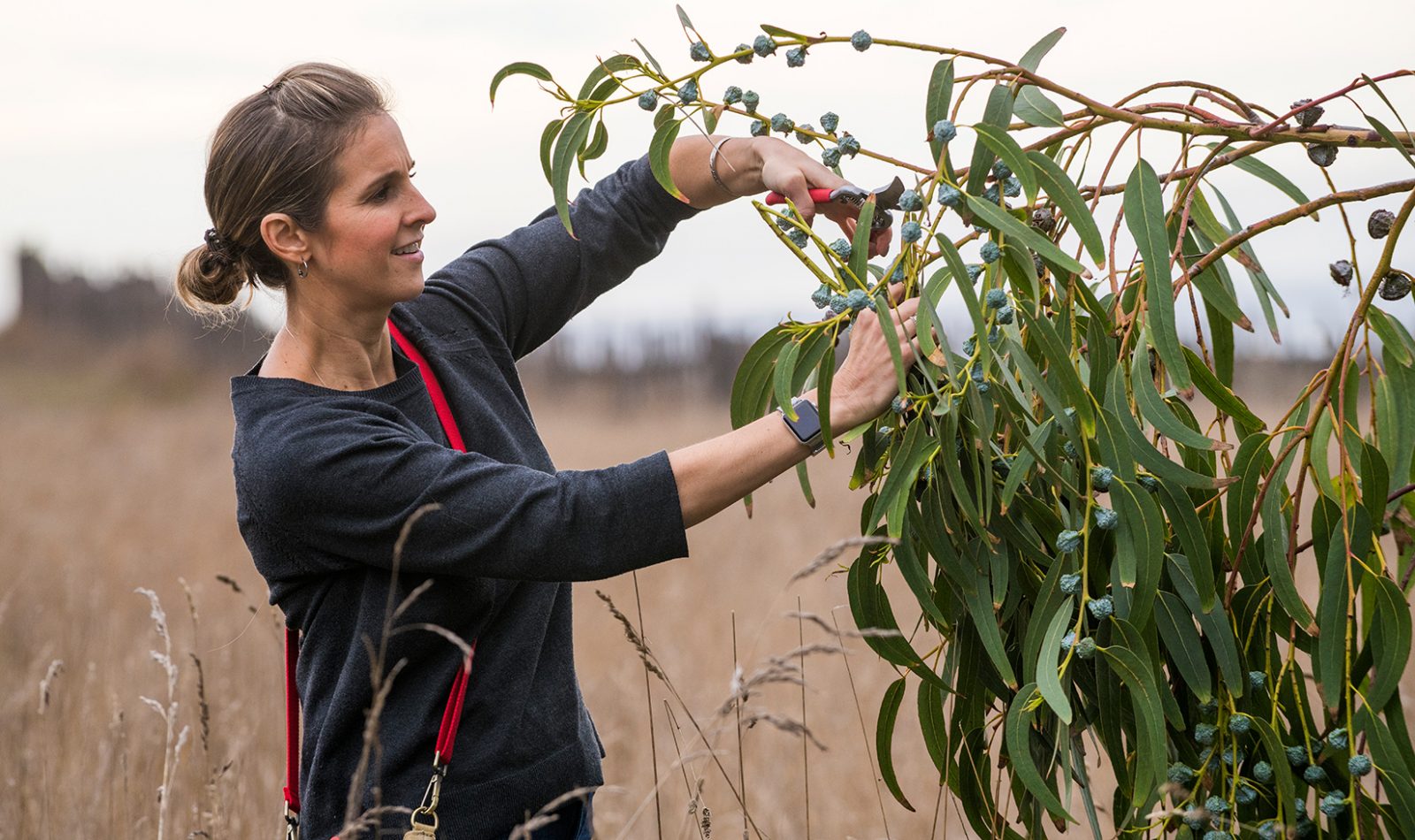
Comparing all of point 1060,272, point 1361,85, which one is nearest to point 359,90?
point 1060,272

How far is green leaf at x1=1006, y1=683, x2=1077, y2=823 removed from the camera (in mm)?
1411

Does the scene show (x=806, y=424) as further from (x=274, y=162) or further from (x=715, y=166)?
(x=274, y=162)

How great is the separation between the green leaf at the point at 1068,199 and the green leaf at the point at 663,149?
517mm

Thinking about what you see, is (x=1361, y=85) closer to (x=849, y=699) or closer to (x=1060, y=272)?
(x=1060, y=272)

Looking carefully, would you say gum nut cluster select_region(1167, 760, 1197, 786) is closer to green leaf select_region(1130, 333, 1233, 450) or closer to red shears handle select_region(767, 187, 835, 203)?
green leaf select_region(1130, 333, 1233, 450)

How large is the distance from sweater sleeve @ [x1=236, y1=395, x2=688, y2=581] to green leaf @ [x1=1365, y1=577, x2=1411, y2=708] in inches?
32.0

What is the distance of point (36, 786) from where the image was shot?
281 centimetres

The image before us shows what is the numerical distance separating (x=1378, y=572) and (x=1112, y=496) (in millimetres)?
343

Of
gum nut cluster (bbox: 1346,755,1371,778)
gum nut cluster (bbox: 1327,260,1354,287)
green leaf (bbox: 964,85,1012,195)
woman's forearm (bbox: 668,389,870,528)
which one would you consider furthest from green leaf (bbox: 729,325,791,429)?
gum nut cluster (bbox: 1346,755,1371,778)

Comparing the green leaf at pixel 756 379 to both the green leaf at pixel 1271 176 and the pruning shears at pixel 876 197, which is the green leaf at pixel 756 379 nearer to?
the pruning shears at pixel 876 197

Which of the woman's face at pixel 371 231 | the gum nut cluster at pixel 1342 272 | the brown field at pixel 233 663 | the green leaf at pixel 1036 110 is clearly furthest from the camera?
the brown field at pixel 233 663

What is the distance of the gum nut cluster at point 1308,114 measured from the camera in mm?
1390

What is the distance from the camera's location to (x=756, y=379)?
1.70 metres

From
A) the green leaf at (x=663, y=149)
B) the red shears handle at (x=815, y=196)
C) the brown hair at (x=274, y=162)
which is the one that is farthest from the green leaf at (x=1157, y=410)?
the brown hair at (x=274, y=162)
